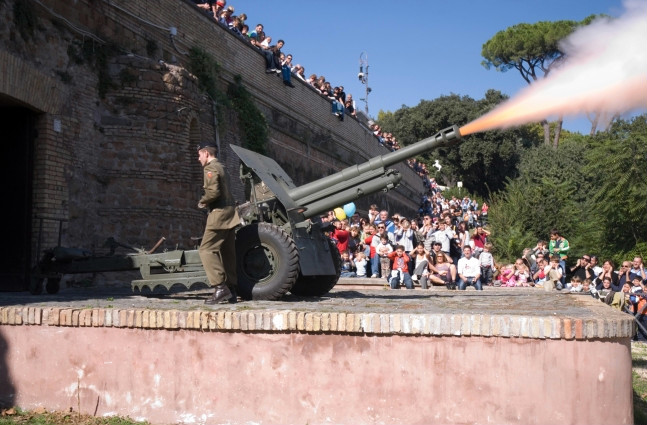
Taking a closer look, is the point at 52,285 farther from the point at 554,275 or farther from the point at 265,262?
the point at 554,275

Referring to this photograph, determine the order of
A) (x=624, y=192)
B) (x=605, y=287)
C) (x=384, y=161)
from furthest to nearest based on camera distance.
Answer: (x=624, y=192) → (x=605, y=287) → (x=384, y=161)

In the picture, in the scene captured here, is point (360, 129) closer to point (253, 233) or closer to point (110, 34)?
point (110, 34)

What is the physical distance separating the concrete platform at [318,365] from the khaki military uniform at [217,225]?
1599mm

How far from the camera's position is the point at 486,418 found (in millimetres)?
6176

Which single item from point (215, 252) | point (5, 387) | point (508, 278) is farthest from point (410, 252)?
point (5, 387)

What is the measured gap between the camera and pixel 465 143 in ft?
215

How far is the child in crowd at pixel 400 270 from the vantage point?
1543 cm

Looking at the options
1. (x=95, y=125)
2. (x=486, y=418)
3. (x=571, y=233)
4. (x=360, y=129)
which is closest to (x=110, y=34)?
(x=95, y=125)

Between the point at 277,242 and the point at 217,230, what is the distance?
2.93 feet

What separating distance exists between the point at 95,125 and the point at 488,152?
53068mm

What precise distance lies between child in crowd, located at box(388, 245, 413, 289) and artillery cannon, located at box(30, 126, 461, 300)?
4737mm

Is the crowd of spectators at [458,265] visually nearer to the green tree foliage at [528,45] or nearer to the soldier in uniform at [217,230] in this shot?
the soldier in uniform at [217,230]

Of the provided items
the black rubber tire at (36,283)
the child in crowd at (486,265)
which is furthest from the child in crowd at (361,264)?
the black rubber tire at (36,283)

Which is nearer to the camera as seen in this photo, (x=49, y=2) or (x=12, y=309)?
(x=12, y=309)
